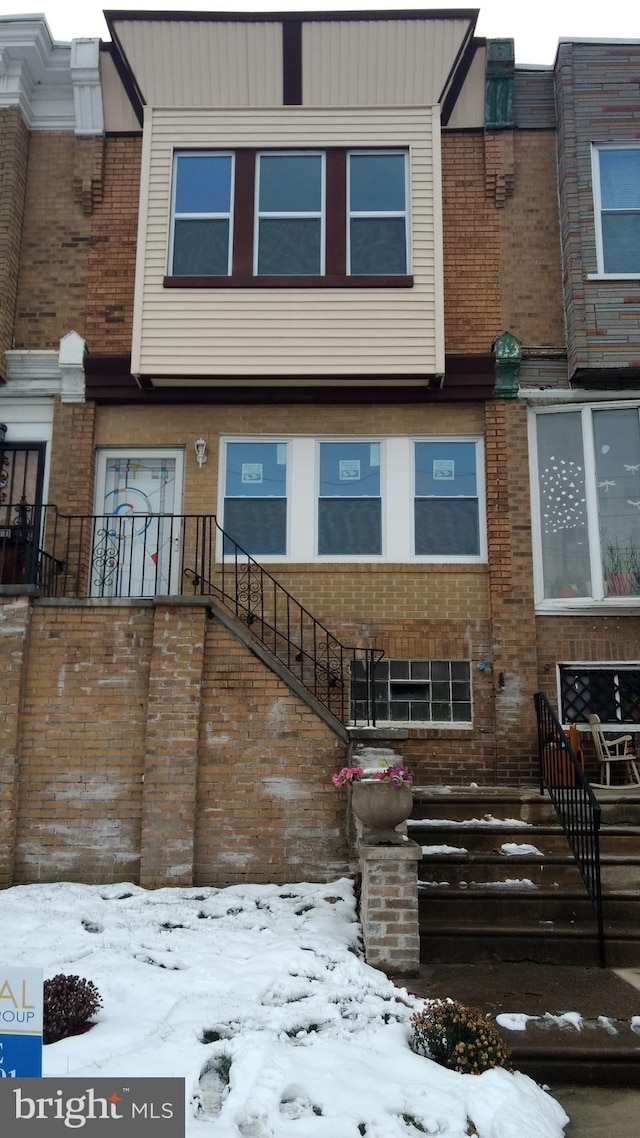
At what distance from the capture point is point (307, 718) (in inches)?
328

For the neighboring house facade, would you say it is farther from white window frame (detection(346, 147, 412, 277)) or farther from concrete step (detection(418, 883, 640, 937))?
concrete step (detection(418, 883, 640, 937))

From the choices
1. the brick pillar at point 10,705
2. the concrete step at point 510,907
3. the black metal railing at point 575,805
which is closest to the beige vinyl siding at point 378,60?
the brick pillar at point 10,705

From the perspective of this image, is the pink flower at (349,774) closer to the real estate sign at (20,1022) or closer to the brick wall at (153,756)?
the brick wall at (153,756)

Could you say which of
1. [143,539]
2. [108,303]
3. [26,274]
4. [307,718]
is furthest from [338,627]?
[26,274]

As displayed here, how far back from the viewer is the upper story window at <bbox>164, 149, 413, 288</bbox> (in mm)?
10594

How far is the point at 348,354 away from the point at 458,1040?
24.7 ft

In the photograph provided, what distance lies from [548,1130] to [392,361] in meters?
7.92

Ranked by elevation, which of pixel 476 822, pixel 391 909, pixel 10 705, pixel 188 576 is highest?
pixel 188 576

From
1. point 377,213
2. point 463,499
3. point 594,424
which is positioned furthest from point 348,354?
point 594,424

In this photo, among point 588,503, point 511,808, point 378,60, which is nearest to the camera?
point 511,808

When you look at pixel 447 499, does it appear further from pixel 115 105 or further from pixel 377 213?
pixel 115 105

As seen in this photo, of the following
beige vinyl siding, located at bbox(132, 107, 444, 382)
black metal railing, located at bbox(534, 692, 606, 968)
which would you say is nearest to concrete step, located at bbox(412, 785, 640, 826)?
black metal railing, located at bbox(534, 692, 606, 968)

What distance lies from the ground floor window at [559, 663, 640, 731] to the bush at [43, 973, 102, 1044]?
21.8ft

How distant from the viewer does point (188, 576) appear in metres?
10.3
